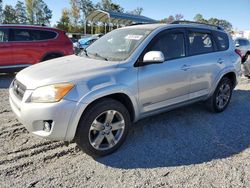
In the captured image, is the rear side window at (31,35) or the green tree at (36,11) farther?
the green tree at (36,11)

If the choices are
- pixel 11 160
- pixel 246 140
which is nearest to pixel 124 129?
pixel 11 160

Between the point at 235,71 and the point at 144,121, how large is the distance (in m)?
2.32

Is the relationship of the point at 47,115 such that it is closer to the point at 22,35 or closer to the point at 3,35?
the point at 3,35

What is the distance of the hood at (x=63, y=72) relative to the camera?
319 cm

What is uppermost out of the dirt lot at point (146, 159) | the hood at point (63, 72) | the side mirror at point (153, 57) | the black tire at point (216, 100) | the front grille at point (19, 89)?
the side mirror at point (153, 57)

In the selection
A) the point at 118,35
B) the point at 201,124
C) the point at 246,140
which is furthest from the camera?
the point at 201,124

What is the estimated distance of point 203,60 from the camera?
4711 mm

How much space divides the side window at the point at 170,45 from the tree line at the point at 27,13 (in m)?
57.3

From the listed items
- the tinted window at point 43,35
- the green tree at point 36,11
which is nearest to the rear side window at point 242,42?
the tinted window at point 43,35

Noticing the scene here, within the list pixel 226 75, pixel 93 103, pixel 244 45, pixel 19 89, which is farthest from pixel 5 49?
pixel 244 45

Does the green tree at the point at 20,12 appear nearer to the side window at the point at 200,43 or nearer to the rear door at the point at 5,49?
the rear door at the point at 5,49

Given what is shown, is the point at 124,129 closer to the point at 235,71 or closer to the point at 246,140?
the point at 246,140

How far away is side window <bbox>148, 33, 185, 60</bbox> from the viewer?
4.07 metres

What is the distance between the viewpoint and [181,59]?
4316 millimetres
